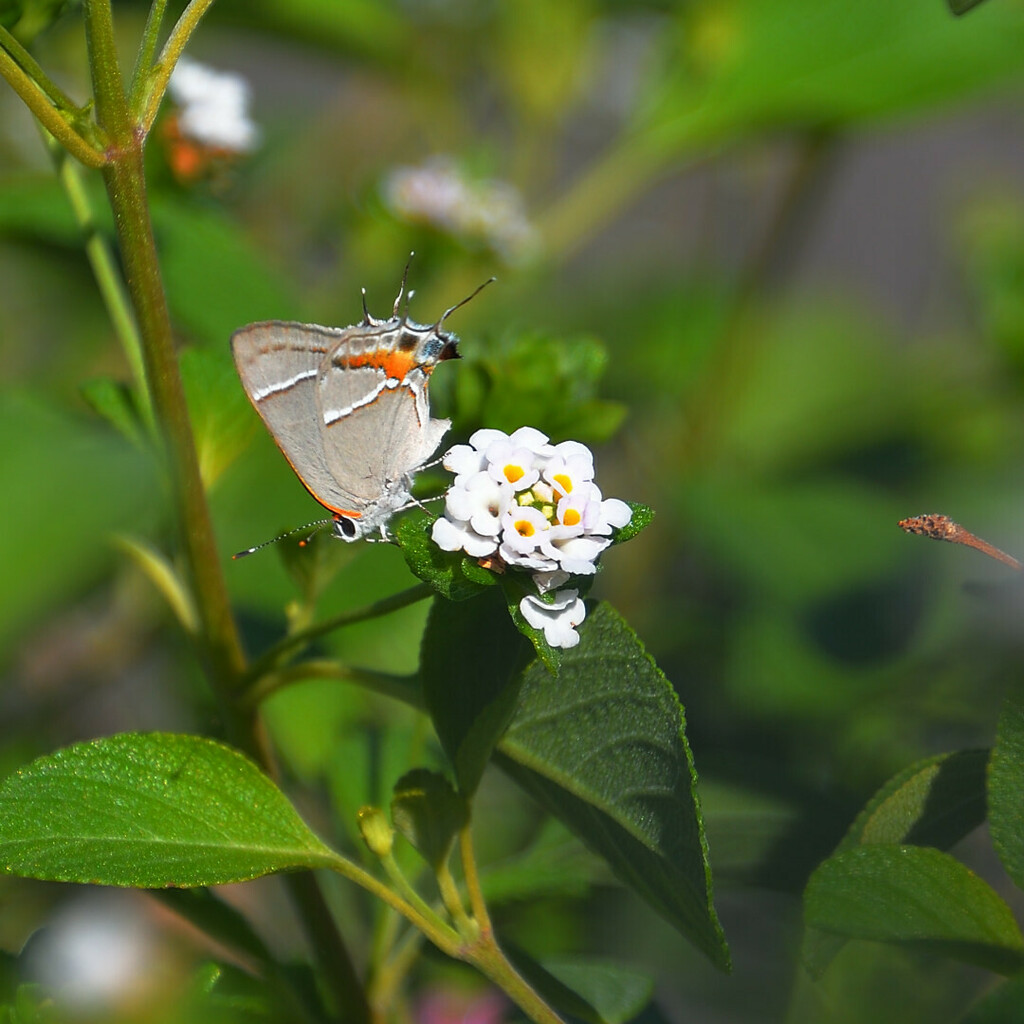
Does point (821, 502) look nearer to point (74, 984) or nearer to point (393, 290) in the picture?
point (393, 290)

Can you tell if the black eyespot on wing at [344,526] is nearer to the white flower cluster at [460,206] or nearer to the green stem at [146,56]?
the green stem at [146,56]

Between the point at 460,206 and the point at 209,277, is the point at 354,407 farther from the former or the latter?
the point at 460,206

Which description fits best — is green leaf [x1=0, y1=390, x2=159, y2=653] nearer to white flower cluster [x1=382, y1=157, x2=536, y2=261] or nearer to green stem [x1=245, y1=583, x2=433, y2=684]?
green stem [x1=245, y1=583, x2=433, y2=684]

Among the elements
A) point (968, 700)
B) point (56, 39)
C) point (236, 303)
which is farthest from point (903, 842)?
point (56, 39)

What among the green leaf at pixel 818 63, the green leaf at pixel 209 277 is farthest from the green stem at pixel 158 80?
the green leaf at pixel 818 63

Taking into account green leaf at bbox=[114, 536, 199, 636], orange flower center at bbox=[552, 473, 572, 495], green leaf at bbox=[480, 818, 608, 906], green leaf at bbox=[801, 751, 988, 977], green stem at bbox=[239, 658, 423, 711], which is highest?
orange flower center at bbox=[552, 473, 572, 495]

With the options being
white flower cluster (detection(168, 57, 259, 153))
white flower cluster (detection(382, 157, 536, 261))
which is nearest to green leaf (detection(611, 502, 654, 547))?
white flower cluster (detection(168, 57, 259, 153))
